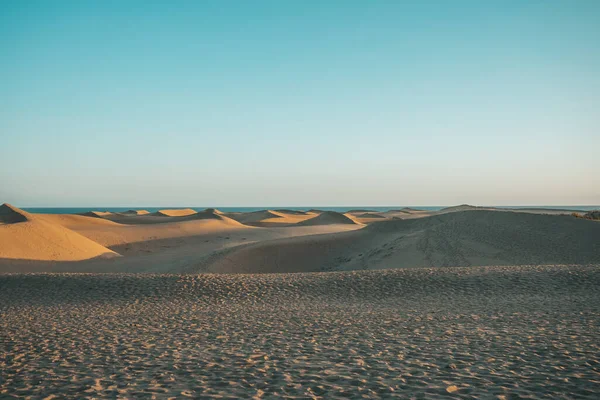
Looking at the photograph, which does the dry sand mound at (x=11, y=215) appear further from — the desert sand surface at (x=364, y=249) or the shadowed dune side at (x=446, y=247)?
the shadowed dune side at (x=446, y=247)

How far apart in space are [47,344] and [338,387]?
582 centimetres

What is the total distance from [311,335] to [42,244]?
22865 mm

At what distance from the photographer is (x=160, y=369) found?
6.21 metres

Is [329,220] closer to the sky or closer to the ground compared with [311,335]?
closer to the sky

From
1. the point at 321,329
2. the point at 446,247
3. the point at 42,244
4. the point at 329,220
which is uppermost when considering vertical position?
the point at 329,220

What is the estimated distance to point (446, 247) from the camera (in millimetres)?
22188

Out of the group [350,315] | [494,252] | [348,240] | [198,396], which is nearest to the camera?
[198,396]

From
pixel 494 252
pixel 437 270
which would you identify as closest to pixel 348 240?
pixel 494 252

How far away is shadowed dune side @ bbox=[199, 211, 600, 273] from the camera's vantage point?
2033 cm

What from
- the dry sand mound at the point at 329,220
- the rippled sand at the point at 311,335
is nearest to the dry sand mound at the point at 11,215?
the rippled sand at the point at 311,335

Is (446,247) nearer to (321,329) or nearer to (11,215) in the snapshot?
(321,329)

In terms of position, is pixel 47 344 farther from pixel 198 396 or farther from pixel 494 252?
pixel 494 252

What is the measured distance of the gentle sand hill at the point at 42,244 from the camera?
2308 centimetres

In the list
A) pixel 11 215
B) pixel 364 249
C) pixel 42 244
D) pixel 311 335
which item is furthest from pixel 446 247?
pixel 11 215
